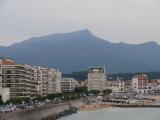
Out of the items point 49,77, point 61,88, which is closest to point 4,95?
point 49,77

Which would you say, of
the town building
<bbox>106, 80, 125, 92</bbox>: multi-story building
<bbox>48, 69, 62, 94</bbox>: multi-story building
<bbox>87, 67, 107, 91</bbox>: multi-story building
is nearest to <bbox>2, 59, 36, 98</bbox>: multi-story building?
<bbox>48, 69, 62, 94</bbox>: multi-story building

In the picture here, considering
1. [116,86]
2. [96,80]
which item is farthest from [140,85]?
[96,80]

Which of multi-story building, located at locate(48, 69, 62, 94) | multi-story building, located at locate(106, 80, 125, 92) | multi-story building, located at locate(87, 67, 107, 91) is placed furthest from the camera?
multi-story building, located at locate(106, 80, 125, 92)

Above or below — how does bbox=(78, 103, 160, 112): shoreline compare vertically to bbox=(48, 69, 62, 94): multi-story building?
below

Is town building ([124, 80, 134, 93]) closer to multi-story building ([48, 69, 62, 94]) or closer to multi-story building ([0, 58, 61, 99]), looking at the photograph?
multi-story building ([48, 69, 62, 94])

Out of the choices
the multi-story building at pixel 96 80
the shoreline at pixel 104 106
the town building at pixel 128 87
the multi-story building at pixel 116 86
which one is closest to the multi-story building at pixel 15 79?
the shoreline at pixel 104 106

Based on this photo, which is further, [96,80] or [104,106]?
[96,80]

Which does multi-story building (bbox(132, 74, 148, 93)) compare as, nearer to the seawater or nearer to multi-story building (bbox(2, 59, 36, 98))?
multi-story building (bbox(2, 59, 36, 98))

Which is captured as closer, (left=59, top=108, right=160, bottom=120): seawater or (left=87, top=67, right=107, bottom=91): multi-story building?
(left=59, top=108, right=160, bottom=120): seawater

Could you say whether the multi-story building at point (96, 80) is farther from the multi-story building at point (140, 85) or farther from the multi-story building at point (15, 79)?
the multi-story building at point (15, 79)

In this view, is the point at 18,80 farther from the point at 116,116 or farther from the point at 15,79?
the point at 116,116

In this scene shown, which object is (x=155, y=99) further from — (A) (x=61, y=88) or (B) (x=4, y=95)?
(B) (x=4, y=95)

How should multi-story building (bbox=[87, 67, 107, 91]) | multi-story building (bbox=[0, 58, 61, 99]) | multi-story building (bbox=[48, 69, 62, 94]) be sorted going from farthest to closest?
1. multi-story building (bbox=[87, 67, 107, 91])
2. multi-story building (bbox=[48, 69, 62, 94])
3. multi-story building (bbox=[0, 58, 61, 99])

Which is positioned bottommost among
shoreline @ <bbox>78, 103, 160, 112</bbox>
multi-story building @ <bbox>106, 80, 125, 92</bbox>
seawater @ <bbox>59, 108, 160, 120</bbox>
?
seawater @ <bbox>59, 108, 160, 120</bbox>
